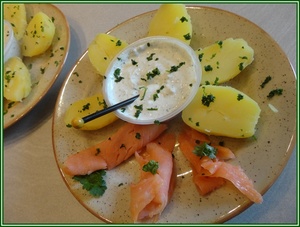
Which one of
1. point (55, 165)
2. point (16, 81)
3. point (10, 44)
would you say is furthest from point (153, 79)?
point (10, 44)

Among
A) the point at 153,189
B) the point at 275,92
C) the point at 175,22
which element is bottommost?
the point at 153,189

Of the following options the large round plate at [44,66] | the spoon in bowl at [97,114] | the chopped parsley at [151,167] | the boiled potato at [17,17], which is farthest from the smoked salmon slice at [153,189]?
the boiled potato at [17,17]

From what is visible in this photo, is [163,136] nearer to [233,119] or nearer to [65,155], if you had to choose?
[233,119]

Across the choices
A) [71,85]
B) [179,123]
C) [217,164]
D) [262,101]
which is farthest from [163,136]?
[71,85]

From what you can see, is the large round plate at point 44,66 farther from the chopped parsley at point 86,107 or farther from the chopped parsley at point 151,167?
the chopped parsley at point 151,167

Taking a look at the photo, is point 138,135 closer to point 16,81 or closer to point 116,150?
point 116,150

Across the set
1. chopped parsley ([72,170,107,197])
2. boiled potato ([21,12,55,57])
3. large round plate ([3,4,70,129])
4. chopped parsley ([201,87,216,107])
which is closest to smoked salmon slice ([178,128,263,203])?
chopped parsley ([201,87,216,107])
